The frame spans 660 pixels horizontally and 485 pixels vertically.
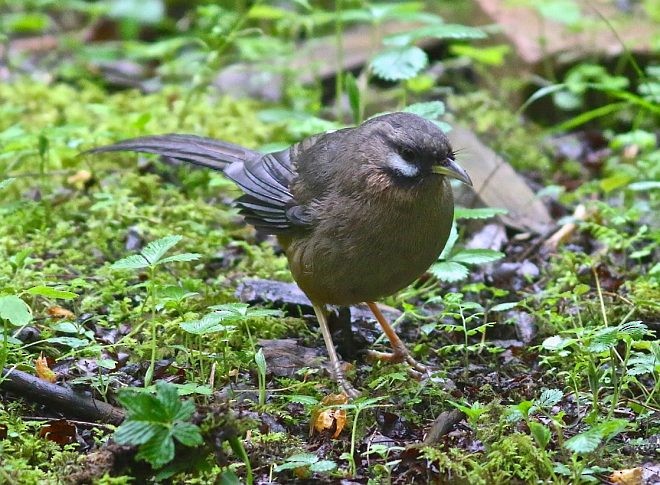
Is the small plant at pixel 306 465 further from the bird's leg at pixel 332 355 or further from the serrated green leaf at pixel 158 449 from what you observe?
the bird's leg at pixel 332 355

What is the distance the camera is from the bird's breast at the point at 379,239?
13.6ft

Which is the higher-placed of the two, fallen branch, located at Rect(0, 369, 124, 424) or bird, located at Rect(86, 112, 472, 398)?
bird, located at Rect(86, 112, 472, 398)

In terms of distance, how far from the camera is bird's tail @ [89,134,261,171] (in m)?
5.38

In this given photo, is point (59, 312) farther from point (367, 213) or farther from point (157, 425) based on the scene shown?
point (157, 425)

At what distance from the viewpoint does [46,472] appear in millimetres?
3395

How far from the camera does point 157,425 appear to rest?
2.96m

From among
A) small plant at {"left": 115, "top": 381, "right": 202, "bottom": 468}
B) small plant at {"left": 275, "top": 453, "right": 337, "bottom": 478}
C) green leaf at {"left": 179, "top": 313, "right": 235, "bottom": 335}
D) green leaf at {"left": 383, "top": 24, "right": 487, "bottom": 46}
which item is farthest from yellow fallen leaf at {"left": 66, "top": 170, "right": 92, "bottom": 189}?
small plant at {"left": 115, "top": 381, "right": 202, "bottom": 468}

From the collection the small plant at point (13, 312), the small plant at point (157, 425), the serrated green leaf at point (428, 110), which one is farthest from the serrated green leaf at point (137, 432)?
the serrated green leaf at point (428, 110)

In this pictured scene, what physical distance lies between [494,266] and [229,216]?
1799 mm

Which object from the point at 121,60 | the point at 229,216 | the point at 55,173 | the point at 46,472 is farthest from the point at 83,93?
the point at 46,472

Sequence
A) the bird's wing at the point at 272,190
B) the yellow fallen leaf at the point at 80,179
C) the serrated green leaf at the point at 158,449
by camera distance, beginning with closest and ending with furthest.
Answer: the serrated green leaf at the point at 158,449
the bird's wing at the point at 272,190
the yellow fallen leaf at the point at 80,179

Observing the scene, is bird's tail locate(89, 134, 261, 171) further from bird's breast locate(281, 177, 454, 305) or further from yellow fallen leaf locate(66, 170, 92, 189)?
Result: bird's breast locate(281, 177, 454, 305)

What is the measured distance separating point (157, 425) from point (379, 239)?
1.57m

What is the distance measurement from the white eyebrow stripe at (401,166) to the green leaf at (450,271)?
62 centimetres
